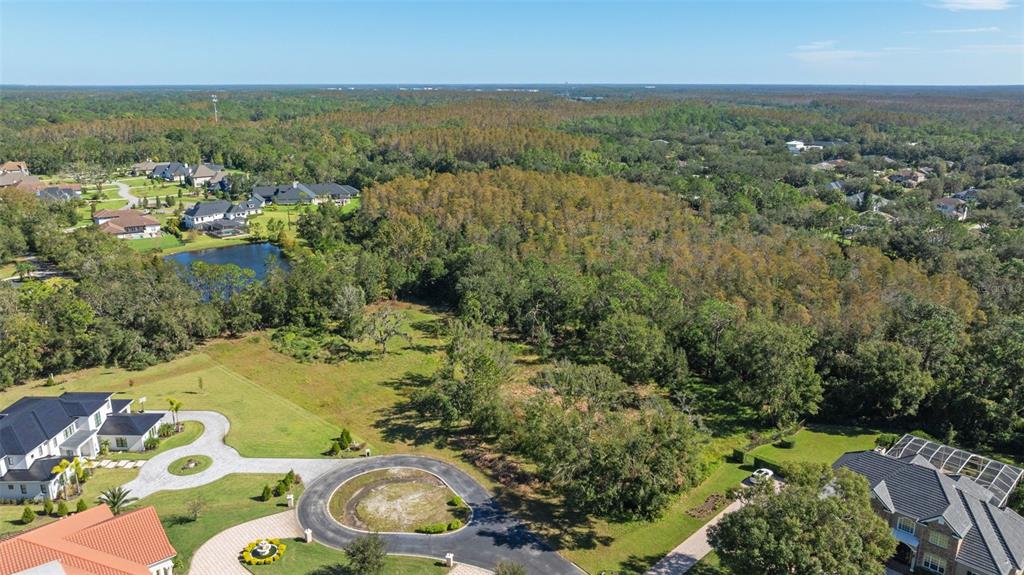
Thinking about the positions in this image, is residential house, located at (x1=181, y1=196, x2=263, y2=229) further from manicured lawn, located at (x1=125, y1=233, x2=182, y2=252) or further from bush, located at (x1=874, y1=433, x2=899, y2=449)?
bush, located at (x1=874, y1=433, x2=899, y2=449)

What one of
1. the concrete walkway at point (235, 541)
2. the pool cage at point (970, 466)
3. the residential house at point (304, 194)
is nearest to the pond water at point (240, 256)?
the residential house at point (304, 194)

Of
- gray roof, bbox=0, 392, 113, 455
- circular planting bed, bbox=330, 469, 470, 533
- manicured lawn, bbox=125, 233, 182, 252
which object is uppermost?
manicured lawn, bbox=125, 233, 182, 252

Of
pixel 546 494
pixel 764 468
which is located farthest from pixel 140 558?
pixel 764 468

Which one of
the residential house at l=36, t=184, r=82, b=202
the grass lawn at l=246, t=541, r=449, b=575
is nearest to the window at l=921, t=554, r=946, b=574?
the grass lawn at l=246, t=541, r=449, b=575

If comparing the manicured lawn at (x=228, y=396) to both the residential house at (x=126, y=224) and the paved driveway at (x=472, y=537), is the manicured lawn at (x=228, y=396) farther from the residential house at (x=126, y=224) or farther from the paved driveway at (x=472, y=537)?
the residential house at (x=126, y=224)

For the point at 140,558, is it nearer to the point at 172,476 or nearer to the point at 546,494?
the point at 172,476

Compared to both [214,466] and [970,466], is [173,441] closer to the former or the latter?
[214,466]
